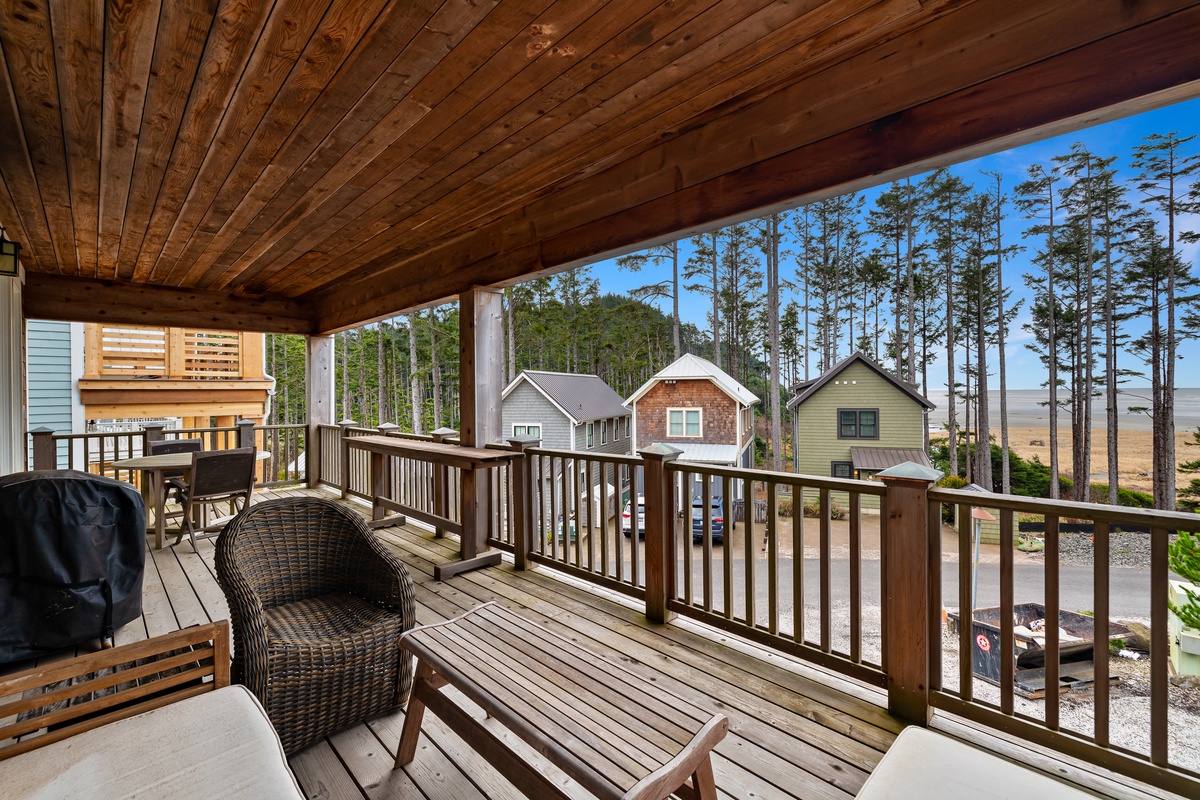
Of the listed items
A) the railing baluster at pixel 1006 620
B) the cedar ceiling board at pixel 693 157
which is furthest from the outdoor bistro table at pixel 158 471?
the railing baluster at pixel 1006 620

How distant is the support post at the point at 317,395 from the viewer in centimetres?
672

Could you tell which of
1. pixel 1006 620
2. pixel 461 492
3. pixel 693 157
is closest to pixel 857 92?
pixel 693 157

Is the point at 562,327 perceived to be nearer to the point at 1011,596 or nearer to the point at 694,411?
the point at 694,411

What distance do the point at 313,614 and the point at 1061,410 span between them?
341 inches

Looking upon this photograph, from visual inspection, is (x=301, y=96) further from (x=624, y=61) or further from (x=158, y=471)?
(x=158, y=471)

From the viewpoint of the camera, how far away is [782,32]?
1811 millimetres

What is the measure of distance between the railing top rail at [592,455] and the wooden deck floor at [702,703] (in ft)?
2.84

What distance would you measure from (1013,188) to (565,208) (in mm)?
9043

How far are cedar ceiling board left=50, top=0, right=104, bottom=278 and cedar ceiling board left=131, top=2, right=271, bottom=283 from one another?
0.93 feet

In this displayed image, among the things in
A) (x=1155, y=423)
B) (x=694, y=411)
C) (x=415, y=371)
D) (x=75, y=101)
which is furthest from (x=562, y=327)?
(x=75, y=101)

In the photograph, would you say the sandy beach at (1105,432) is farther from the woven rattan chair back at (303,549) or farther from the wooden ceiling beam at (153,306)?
the wooden ceiling beam at (153,306)

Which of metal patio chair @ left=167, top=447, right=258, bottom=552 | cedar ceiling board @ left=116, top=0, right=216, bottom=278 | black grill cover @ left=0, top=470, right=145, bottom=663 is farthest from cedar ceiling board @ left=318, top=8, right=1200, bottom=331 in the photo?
metal patio chair @ left=167, top=447, right=258, bottom=552

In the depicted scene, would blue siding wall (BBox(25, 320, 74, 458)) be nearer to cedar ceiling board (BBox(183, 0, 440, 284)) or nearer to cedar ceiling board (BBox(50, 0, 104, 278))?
cedar ceiling board (BBox(50, 0, 104, 278))

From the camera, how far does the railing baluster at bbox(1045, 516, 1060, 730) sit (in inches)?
66.4
